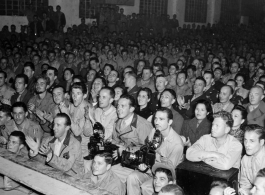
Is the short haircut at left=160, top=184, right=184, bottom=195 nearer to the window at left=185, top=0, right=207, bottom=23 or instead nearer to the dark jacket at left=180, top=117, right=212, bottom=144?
the dark jacket at left=180, top=117, right=212, bottom=144

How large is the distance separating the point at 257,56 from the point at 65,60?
676 cm

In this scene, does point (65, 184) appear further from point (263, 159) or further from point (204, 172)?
point (263, 159)

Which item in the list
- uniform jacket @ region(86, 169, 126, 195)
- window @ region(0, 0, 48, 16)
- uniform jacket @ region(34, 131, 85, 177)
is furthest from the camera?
window @ region(0, 0, 48, 16)

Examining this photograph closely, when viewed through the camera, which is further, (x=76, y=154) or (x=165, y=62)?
(x=165, y=62)

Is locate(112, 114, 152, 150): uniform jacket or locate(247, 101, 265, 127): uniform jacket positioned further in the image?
locate(247, 101, 265, 127): uniform jacket

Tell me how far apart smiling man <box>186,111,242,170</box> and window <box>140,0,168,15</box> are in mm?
15586

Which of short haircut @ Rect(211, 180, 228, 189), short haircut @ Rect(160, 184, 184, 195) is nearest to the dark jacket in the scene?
short haircut @ Rect(211, 180, 228, 189)

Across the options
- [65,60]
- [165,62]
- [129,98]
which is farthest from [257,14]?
[129,98]

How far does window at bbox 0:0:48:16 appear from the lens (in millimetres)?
13914

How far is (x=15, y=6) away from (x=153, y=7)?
8.06m

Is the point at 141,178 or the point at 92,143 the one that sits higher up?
the point at 92,143

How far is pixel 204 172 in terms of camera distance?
2.96 metres

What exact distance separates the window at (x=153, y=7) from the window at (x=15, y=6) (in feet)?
20.1

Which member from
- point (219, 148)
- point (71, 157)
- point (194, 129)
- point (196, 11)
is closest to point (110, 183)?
point (71, 157)
